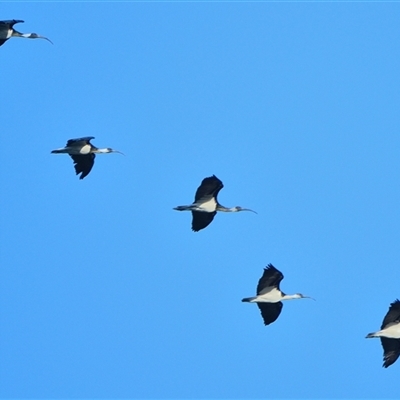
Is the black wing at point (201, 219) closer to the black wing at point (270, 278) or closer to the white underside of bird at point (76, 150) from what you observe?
the black wing at point (270, 278)

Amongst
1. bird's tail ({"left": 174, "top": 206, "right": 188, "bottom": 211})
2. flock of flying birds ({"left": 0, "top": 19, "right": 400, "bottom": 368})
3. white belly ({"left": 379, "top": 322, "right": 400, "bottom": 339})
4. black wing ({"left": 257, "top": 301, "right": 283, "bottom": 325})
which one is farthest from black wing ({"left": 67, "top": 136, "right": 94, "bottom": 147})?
white belly ({"left": 379, "top": 322, "right": 400, "bottom": 339})

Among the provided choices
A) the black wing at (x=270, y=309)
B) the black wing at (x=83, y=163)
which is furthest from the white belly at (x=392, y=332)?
the black wing at (x=83, y=163)

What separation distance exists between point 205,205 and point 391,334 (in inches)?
335

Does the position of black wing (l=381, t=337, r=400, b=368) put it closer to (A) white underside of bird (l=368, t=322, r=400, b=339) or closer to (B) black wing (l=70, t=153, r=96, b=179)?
(A) white underside of bird (l=368, t=322, r=400, b=339)

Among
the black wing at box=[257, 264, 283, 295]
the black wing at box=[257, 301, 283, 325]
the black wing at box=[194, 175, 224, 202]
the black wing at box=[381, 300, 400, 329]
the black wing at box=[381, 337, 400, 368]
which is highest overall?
the black wing at box=[194, 175, 224, 202]

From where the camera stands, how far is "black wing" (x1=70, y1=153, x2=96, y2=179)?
61.8 metres

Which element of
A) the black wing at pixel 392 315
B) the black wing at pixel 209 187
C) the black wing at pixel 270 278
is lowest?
the black wing at pixel 392 315

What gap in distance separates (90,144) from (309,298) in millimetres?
10247

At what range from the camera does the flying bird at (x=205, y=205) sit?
201 ft

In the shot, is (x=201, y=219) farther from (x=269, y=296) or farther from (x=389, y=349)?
(x=389, y=349)

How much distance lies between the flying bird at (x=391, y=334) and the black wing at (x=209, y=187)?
7.73 meters

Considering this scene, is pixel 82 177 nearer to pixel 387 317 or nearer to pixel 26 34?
pixel 26 34

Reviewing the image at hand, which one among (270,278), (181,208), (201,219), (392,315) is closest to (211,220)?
(201,219)

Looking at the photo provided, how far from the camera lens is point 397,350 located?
60.4m
